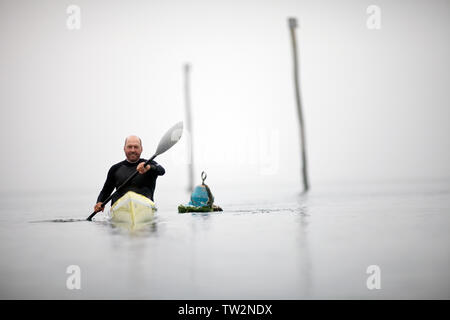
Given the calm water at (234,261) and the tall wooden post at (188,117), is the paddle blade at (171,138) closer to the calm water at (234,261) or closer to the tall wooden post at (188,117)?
the calm water at (234,261)

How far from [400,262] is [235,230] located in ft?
10.1

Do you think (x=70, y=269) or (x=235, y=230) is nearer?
(x=70, y=269)

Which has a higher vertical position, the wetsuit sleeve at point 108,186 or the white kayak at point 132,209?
the wetsuit sleeve at point 108,186

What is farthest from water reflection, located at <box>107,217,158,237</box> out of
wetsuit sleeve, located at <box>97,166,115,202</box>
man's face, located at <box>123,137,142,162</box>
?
man's face, located at <box>123,137,142,162</box>

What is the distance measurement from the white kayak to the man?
19 cm

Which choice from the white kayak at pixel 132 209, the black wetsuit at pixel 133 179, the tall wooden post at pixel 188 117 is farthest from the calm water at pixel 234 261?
the tall wooden post at pixel 188 117

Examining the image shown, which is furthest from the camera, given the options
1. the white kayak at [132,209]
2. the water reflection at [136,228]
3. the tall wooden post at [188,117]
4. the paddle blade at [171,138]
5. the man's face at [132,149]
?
the tall wooden post at [188,117]

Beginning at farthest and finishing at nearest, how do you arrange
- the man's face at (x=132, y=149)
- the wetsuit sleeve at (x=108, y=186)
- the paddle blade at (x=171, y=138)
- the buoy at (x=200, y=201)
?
1. the buoy at (x=200, y=201)
2. the paddle blade at (x=171, y=138)
3. the wetsuit sleeve at (x=108, y=186)
4. the man's face at (x=132, y=149)

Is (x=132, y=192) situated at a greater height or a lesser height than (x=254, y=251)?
greater

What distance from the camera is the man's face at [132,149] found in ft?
26.1
